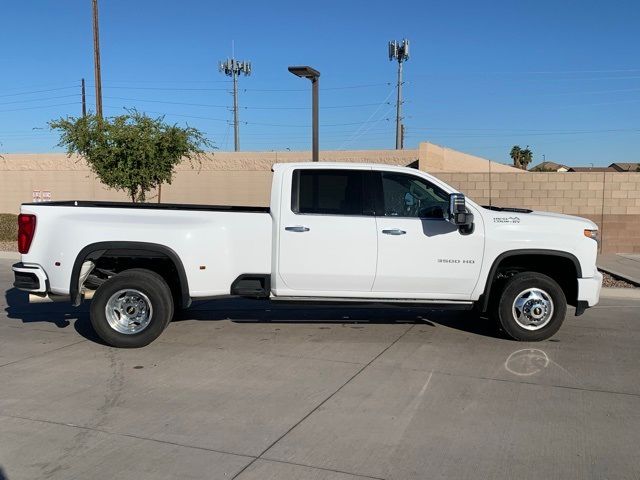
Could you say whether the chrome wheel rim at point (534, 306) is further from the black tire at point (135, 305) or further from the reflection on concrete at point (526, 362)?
the black tire at point (135, 305)

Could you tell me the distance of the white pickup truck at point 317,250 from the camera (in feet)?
21.6

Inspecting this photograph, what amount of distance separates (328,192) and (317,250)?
0.71 m

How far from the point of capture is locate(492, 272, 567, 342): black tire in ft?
22.7

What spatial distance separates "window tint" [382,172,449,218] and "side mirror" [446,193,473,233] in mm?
245

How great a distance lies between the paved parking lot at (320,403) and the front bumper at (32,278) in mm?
717

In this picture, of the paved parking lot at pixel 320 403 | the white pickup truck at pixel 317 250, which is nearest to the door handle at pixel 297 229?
the white pickup truck at pixel 317 250

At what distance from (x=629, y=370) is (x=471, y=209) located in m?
2.31

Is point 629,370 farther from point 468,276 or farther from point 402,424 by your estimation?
point 402,424

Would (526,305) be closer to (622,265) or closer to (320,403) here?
(320,403)

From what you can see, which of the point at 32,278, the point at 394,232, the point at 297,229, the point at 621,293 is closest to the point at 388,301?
the point at 394,232

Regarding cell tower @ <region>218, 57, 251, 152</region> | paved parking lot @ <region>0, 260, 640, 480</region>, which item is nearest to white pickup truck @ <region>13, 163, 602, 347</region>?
paved parking lot @ <region>0, 260, 640, 480</region>

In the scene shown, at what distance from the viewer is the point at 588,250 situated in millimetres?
6867

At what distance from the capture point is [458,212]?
654 cm

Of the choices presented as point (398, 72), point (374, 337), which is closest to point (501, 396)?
point (374, 337)
